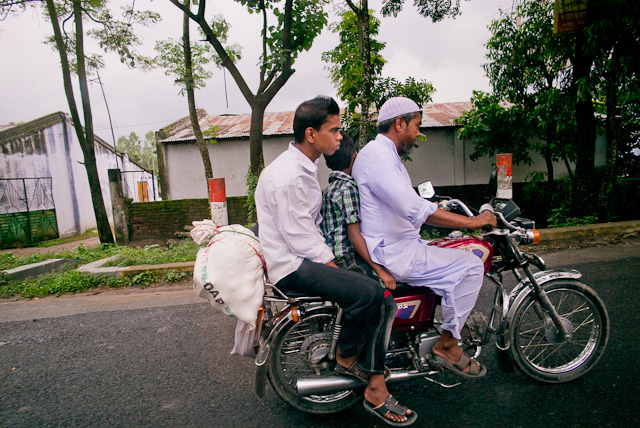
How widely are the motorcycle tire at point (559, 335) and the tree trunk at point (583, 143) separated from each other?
17.3 ft

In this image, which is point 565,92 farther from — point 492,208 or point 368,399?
point 368,399

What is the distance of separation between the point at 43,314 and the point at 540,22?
30.4 feet

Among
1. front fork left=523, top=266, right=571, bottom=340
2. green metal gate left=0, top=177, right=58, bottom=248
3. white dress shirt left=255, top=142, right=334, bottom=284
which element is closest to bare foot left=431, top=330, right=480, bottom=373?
front fork left=523, top=266, right=571, bottom=340

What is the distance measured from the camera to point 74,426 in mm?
2350

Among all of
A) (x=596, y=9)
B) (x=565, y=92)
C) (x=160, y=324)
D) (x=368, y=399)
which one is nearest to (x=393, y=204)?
(x=368, y=399)

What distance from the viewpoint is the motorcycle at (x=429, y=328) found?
224 centimetres

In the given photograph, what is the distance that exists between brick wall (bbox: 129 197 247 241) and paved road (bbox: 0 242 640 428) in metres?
6.53

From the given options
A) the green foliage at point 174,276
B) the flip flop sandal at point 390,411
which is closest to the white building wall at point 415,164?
the green foliage at point 174,276

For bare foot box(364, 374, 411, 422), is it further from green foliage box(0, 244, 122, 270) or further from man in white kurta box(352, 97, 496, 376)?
green foliage box(0, 244, 122, 270)

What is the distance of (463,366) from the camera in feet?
7.66

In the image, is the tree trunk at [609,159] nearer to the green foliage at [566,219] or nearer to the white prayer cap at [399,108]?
the green foliage at [566,219]

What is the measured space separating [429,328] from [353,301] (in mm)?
661

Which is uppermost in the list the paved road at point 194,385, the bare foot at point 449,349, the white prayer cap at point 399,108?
the white prayer cap at point 399,108

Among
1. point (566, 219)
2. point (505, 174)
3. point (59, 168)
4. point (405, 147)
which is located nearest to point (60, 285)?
point (405, 147)
